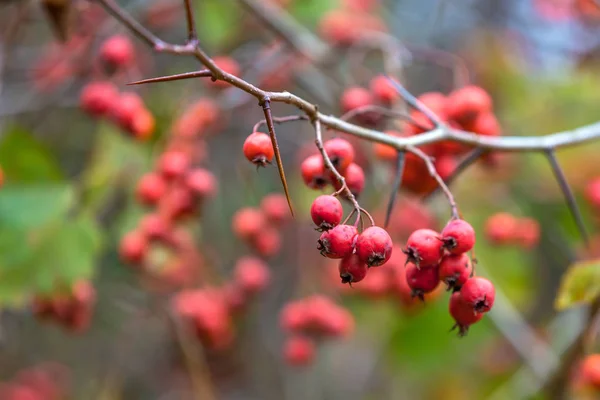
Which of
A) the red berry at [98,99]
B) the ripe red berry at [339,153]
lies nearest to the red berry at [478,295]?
the ripe red berry at [339,153]

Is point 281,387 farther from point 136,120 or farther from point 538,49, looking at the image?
point 538,49

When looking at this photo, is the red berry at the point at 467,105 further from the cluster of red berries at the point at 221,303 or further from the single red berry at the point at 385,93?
the cluster of red berries at the point at 221,303

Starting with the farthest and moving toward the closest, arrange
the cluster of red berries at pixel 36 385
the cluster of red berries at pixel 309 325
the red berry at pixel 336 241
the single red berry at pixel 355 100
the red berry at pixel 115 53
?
the cluster of red berries at pixel 36 385, the cluster of red berries at pixel 309 325, the red berry at pixel 115 53, the single red berry at pixel 355 100, the red berry at pixel 336 241

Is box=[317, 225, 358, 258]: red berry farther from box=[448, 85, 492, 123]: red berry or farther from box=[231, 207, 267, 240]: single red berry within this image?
box=[231, 207, 267, 240]: single red berry

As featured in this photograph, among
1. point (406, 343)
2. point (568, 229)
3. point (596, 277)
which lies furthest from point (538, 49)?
point (596, 277)

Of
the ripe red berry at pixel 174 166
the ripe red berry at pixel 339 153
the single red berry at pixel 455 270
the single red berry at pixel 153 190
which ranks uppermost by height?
the ripe red berry at pixel 174 166

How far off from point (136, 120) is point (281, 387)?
2.24 metres

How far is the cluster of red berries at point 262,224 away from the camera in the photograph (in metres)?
2.29

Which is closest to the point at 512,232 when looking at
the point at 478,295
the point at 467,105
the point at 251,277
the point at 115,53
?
the point at 467,105

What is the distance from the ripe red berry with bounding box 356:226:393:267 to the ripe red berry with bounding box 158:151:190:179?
109cm

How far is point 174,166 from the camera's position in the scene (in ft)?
6.61

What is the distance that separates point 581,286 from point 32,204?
1663 millimetres

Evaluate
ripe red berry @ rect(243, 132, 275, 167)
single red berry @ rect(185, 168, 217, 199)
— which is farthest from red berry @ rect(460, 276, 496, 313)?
single red berry @ rect(185, 168, 217, 199)

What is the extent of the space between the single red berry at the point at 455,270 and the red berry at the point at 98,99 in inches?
51.3
